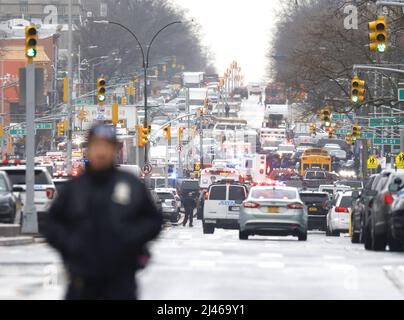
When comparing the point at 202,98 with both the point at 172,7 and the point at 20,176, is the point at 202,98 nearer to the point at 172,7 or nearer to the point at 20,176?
the point at 172,7

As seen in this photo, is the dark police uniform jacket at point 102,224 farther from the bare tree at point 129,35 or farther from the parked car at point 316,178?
the bare tree at point 129,35

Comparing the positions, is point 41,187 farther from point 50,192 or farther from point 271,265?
point 271,265

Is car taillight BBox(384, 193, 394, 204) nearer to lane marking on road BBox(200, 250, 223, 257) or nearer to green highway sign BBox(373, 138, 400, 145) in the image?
lane marking on road BBox(200, 250, 223, 257)

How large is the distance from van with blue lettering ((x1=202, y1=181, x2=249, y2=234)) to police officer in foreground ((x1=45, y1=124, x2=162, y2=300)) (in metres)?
36.7

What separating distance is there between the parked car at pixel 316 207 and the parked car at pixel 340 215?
4818mm

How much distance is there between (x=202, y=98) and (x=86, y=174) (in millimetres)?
181444

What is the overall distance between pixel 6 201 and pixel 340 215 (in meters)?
16.5

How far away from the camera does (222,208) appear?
4781 cm

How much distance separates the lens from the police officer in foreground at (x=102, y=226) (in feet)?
34.3

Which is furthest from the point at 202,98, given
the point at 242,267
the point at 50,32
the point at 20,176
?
the point at 242,267

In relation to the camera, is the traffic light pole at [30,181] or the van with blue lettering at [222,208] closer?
the traffic light pole at [30,181]

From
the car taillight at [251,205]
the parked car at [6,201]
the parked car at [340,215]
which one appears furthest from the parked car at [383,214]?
the parked car at [340,215]

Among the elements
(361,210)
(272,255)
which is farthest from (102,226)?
(361,210)

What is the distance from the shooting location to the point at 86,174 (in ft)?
35.2
